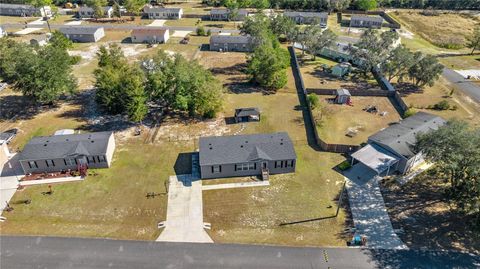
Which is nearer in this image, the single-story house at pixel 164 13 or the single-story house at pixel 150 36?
the single-story house at pixel 150 36

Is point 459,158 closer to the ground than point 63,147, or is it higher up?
higher up

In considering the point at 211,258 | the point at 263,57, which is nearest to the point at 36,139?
the point at 211,258

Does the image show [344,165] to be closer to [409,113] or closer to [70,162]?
[409,113]

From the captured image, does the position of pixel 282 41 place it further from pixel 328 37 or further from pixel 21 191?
pixel 21 191

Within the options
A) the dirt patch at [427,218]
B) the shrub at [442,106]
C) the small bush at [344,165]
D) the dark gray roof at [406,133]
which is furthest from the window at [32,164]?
the shrub at [442,106]

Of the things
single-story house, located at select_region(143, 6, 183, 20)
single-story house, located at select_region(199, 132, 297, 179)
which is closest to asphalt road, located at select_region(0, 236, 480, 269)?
single-story house, located at select_region(199, 132, 297, 179)

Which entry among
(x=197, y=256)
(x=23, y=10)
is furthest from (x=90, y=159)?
(x=23, y=10)

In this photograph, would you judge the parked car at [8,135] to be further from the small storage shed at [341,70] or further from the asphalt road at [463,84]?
A: the asphalt road at [463,84]

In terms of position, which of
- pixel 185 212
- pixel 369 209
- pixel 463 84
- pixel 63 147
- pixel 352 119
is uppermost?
pixel 63 147
